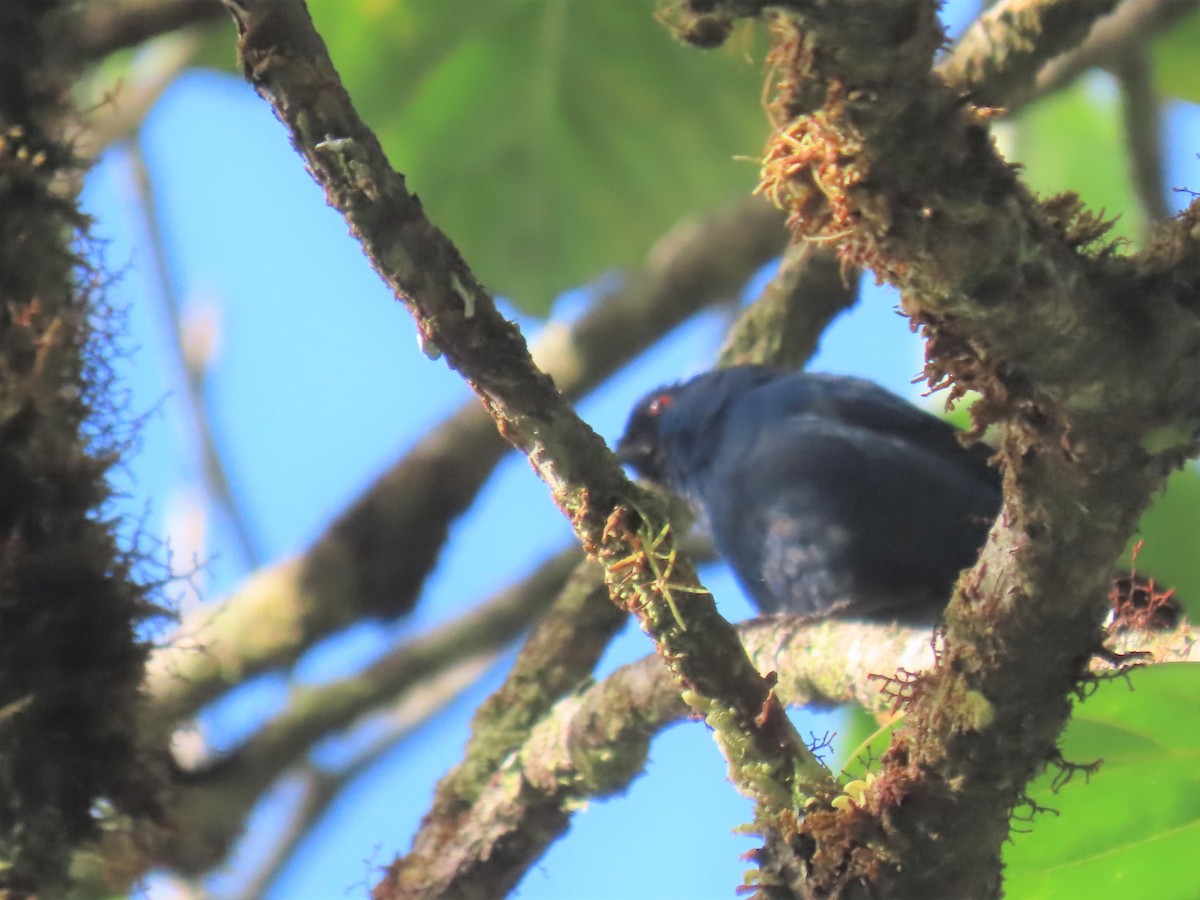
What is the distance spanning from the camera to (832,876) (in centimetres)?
182

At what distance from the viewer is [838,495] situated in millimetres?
4086

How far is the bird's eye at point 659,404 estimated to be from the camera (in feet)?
17.1

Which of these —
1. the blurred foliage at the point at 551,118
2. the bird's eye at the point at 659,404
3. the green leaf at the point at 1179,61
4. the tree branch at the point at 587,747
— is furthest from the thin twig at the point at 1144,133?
the tree branch at the point at 587,747

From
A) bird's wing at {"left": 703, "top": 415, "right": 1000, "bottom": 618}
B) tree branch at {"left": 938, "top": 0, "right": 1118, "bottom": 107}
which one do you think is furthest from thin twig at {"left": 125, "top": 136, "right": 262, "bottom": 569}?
tree branch at {"left": 938, "top": 0, "right": 1118, "bottom": 107}

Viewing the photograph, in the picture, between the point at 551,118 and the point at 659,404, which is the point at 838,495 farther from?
the point at 551,118

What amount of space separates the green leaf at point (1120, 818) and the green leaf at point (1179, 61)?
3.63 meters

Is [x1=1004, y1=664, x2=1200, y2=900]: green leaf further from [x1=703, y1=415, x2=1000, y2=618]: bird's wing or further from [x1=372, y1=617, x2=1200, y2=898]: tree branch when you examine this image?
[x1=703, y1=415, x2=1000, y2=618]: bird's wing

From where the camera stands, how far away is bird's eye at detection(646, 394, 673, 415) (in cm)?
522

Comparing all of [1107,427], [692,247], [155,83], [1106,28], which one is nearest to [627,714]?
[1107,427]

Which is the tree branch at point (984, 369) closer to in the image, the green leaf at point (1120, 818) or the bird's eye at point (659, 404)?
the green leaf at point (1120, 818)

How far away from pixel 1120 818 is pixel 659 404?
10.2 ft

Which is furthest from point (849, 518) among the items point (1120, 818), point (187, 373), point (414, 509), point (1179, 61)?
point (187, 373)

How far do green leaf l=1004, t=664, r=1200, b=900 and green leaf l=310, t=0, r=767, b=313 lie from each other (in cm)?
349

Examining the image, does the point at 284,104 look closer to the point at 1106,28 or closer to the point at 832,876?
the point at 832,876
